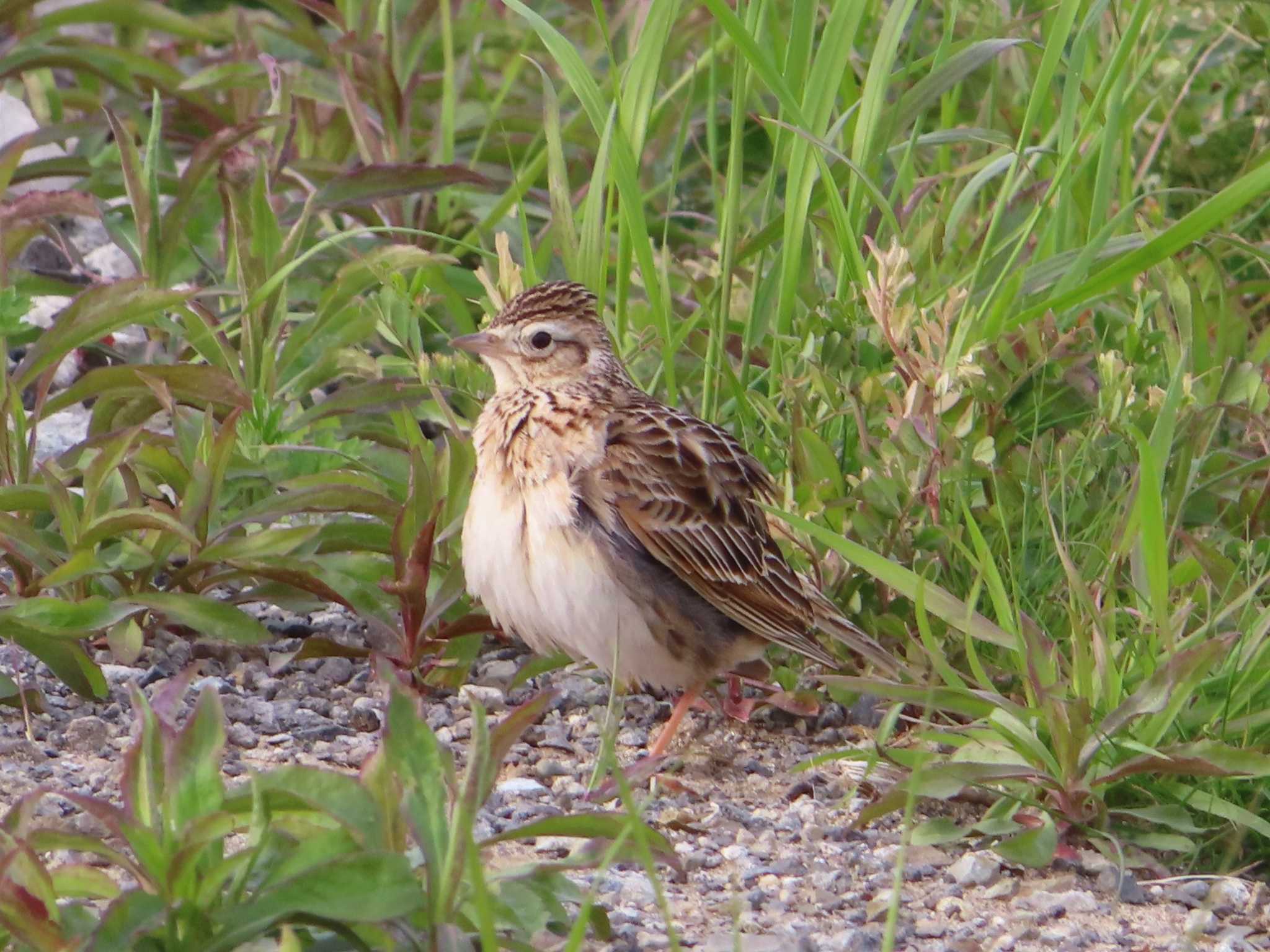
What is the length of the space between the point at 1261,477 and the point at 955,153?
223 centimetres

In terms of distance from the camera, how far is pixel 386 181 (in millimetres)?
5848

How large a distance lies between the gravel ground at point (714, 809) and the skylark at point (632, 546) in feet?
0.69

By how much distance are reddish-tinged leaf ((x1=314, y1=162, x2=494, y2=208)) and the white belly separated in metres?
1.57

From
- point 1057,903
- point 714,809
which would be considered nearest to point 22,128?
point 714,809

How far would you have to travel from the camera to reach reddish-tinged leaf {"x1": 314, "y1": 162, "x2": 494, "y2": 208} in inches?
228

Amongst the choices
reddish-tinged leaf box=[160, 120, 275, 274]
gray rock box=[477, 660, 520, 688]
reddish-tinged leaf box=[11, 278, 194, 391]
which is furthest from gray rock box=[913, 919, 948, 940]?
reddish-tinged leaf box=[160, 120, 275, 274]

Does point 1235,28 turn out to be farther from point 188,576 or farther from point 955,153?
point 188,576

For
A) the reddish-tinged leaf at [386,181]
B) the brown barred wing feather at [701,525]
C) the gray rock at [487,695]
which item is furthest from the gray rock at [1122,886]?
the reddish-tinged leaf at [386,181]

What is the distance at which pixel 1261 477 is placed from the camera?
539cm

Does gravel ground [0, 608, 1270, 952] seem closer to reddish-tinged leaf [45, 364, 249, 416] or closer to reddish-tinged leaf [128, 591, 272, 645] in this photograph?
reddish-tinged leaf [128, 591, 272, 645]

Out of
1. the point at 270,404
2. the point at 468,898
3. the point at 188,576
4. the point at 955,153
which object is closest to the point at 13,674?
the point at 188,576

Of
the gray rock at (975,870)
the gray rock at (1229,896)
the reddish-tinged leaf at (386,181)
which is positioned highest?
the reddish-tinged leaf at (386,181)

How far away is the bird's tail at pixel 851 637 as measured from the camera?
4.54 meters

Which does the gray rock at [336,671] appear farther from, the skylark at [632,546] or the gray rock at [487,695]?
the skylark at [632,546]
